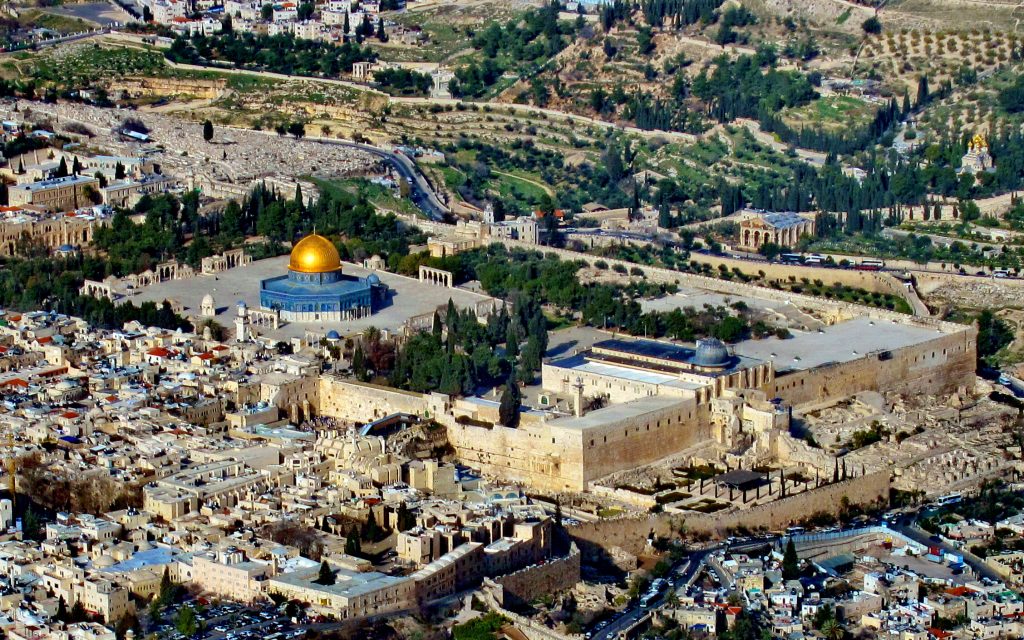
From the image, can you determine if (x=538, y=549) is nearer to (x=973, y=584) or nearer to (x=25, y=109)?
(x=973, y=584)

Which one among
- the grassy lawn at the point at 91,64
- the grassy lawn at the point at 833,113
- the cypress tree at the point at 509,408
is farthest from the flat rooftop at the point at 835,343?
the grassy lawn at the point at 91,64

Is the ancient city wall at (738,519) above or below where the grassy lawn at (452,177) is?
below

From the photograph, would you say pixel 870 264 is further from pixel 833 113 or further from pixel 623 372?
pixel 833 113

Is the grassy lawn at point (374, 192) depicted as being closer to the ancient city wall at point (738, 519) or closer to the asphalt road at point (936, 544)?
the ancient city wall at point (738, 519)

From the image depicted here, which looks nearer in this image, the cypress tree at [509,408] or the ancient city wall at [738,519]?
the ancient city wall at [738,519]

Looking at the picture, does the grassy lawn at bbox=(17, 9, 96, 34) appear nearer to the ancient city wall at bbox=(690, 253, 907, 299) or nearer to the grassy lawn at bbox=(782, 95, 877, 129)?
the grassy lawn at bbox=(782, 95, 877, 129)

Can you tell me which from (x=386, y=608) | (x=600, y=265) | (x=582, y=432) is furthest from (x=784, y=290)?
(x=386, y=608)

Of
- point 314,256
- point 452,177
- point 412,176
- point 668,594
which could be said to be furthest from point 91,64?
point 668,594
